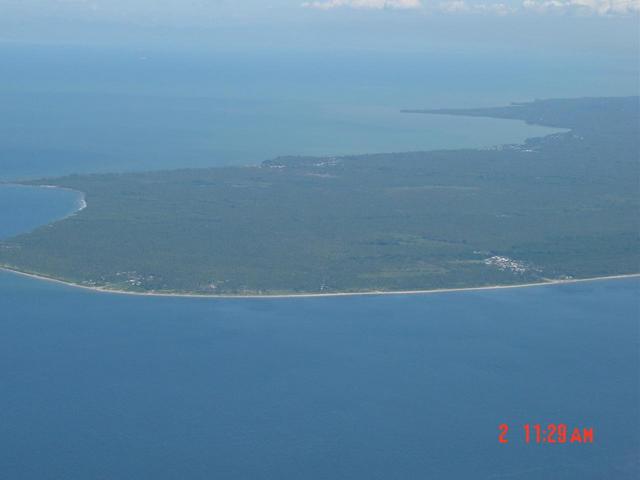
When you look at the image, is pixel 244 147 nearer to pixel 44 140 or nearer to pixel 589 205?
pixel 44 140

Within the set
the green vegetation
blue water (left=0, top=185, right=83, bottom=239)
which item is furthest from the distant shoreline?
blue water (left=0, top=185, right=83, bottom=239)

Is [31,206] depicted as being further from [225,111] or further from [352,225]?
[225,111]

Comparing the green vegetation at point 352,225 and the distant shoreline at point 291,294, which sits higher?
the green vegetation at point 352,225

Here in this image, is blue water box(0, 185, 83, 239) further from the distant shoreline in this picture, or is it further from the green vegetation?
the distant shoreline

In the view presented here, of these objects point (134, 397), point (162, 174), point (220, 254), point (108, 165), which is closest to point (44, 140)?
point (108, 165)

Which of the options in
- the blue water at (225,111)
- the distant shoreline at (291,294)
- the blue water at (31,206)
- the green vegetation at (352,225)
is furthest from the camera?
the blue water at (225,111)

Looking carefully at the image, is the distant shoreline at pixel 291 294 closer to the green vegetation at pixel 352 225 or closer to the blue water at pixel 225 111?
the green vegetation at pixel 352 225

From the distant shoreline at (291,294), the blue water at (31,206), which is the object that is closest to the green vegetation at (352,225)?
the distant shoreline at (291,294)

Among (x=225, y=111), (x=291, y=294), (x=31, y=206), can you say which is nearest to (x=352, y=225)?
(x=291, y=294)
